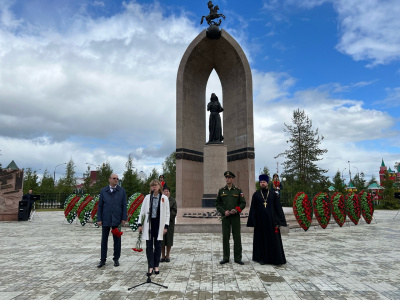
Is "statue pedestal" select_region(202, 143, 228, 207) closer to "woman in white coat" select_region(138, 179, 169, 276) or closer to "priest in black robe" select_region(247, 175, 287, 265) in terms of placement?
"priest in black robe" select_region(247, 175, 287, 265)

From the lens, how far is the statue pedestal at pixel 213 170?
15070 mm

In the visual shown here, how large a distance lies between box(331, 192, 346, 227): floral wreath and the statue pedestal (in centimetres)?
554

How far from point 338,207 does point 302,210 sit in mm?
3121

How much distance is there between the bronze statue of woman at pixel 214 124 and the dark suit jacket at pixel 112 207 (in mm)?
9845

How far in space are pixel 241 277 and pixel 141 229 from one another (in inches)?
84.7

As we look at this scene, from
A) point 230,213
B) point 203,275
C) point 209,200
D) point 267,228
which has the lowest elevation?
point 203,275

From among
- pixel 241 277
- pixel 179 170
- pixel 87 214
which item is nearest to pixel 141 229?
pixel 241 277

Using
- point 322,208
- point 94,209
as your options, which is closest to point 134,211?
point 94,209

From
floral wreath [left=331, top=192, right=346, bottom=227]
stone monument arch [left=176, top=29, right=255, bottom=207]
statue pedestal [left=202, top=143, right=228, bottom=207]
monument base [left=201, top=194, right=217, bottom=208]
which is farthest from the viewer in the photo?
stone monument arch [left=176, top=29, right=255, bottom=207]

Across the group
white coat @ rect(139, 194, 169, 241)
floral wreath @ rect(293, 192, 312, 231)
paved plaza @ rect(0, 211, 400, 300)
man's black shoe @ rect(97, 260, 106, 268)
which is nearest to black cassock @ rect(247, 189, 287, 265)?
paved plaza @ rect(0, 211, 400, 300)

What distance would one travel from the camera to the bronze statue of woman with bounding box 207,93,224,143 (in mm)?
16062

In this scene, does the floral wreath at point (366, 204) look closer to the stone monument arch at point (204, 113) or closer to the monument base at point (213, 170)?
the stone monument arch at point (204, 113)

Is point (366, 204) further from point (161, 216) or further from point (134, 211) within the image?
point (161, 216)

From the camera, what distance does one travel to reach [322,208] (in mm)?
13406
